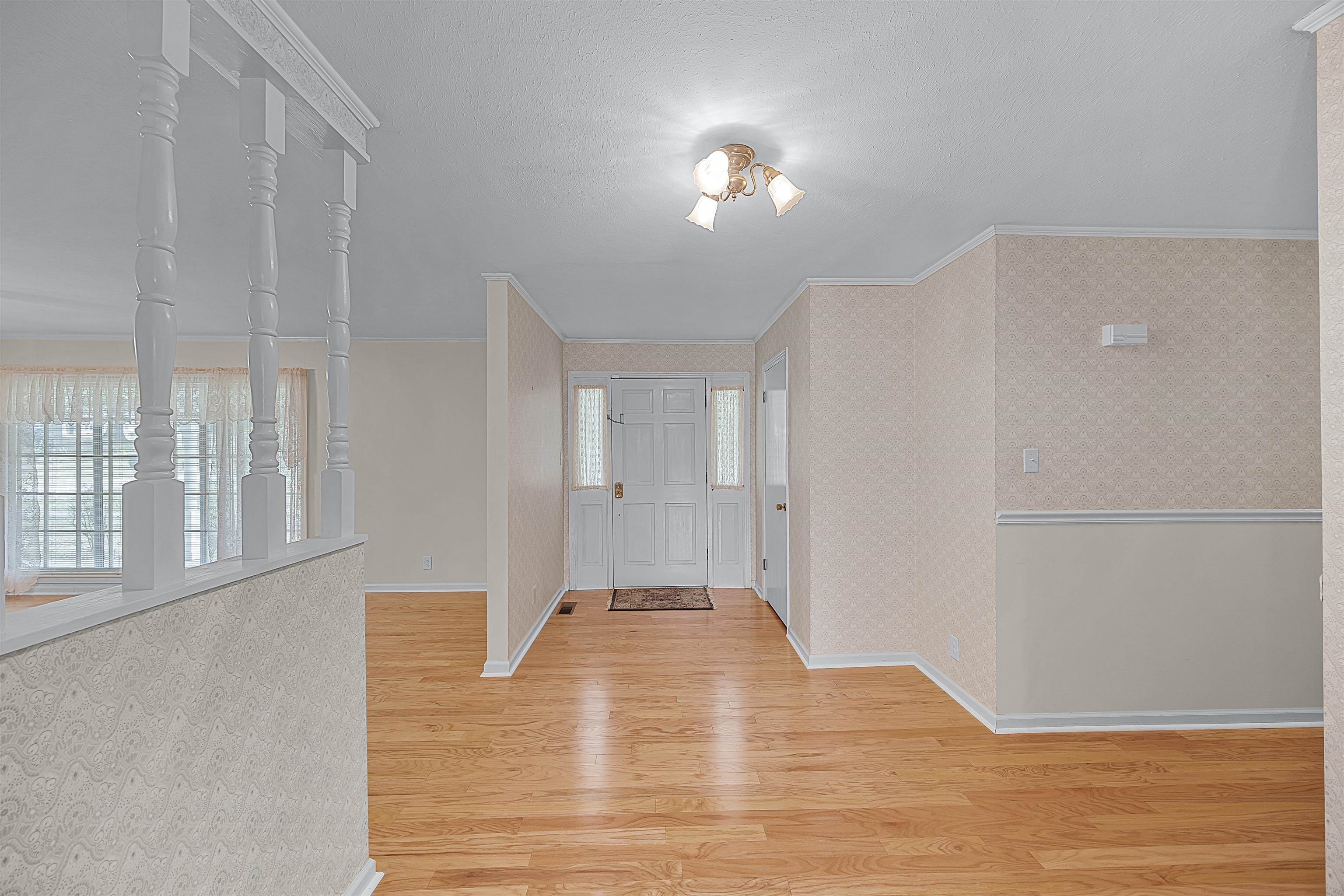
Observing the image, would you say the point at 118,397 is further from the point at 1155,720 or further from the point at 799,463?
the point at 1155,720

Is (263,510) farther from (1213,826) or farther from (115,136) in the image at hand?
(1213,826)

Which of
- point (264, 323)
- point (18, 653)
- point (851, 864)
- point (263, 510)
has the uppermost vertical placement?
point (264, 323)

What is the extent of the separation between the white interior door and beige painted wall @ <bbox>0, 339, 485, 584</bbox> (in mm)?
2603

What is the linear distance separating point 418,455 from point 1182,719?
584 cm

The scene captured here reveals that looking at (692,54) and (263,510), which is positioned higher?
(692,54)

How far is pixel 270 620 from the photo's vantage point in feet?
5.18

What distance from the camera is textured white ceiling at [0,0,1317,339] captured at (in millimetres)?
1663

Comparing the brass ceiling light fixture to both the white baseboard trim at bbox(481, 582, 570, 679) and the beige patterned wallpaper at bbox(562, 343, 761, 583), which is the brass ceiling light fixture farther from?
the beige patterned wallpaper at bbox(562, 343, 761, 583)

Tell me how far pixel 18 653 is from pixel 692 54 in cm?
181

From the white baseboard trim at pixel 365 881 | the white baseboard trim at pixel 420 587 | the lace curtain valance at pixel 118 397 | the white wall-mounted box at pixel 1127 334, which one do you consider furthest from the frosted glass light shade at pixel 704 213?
the lace curtain valance at pixel 118 397

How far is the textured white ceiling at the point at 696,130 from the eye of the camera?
1663 millimetres

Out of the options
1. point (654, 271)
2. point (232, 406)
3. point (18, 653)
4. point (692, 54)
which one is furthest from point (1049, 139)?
point (232, 406)

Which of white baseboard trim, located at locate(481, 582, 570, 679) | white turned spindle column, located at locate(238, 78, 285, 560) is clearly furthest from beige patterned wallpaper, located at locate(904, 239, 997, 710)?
white turned spindle column, located at locate(238, 78, 285, 560)

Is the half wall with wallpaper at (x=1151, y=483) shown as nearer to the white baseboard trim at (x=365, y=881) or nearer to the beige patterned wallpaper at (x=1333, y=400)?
the beige patterned wallpaper at (x=1333, y=400)
